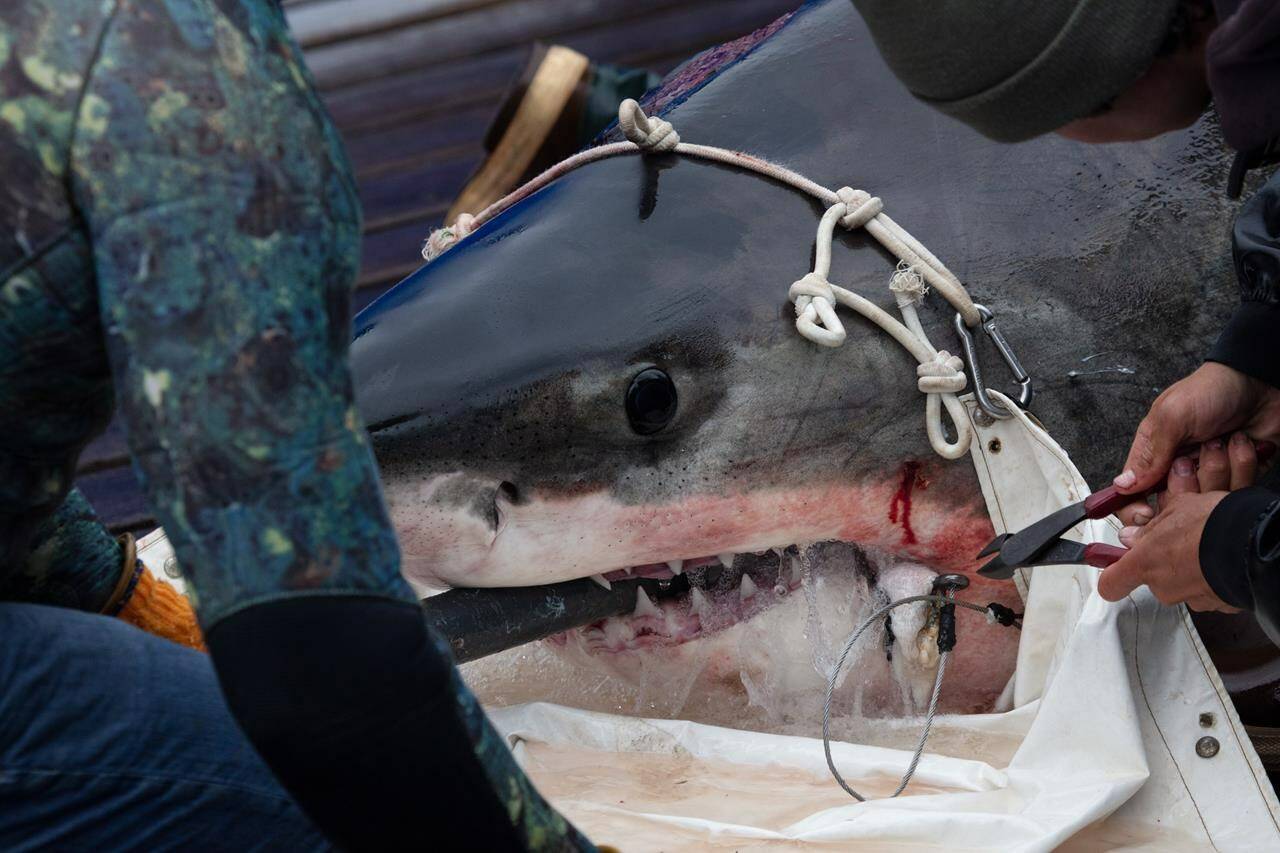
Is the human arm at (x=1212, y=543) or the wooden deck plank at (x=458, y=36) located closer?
the human arm at (x=1212, y=543)

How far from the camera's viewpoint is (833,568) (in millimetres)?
1855

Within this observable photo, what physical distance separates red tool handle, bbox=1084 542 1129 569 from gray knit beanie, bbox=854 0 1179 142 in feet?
1.87

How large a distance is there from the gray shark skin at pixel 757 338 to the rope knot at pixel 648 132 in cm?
2

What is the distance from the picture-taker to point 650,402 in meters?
1.69

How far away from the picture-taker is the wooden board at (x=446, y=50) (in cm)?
402

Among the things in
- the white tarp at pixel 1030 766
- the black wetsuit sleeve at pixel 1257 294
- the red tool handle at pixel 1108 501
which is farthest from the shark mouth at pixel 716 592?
→ the black wetsuit sleeve at pixel 1257 294

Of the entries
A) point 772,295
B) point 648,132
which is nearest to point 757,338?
point 772,295

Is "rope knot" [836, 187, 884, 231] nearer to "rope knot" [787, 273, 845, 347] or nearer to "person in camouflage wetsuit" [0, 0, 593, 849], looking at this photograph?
"rope knot" [787, 273, 845, 347]

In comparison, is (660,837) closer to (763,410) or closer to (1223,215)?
(763,410)

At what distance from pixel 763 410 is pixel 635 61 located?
99.5 inches

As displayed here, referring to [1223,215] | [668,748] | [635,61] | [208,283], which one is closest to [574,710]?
[668,748]

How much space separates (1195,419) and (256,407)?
1.11m

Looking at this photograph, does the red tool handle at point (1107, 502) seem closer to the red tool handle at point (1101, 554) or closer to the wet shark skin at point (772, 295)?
the red tool handle at point (1101, 554)

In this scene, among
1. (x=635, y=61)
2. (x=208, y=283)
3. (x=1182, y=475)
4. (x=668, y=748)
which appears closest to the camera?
(x=208, y=283)
